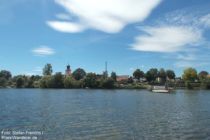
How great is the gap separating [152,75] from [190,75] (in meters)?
31.5

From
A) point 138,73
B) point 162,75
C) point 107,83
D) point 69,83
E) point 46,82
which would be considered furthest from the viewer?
point 162,75

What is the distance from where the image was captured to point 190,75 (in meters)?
163

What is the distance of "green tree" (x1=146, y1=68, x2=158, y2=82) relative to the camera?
18225cm

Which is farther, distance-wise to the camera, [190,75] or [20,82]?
[20,82]

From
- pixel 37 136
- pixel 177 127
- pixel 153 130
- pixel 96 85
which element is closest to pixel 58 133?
pixel 37 136

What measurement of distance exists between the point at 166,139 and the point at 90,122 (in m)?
8.77

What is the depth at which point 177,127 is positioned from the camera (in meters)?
21.2

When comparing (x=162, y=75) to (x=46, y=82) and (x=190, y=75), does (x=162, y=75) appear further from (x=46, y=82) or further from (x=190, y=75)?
(x=46, y=82)


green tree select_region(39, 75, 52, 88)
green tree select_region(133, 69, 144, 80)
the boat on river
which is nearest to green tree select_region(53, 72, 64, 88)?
green tree select_region(39, 75, 52, 88)

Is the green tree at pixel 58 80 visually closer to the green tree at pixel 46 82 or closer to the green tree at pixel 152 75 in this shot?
the green tree at pixel 46 82

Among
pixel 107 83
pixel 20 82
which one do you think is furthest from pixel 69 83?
pixel 20 82

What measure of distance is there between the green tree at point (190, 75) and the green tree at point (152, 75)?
2583 cm

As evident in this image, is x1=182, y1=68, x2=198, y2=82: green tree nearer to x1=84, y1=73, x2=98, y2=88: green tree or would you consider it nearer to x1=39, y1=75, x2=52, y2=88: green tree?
x1=84, y1=73, x2=98, y2=88: green tree

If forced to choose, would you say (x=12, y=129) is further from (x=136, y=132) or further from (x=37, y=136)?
(x=136, y=132)
